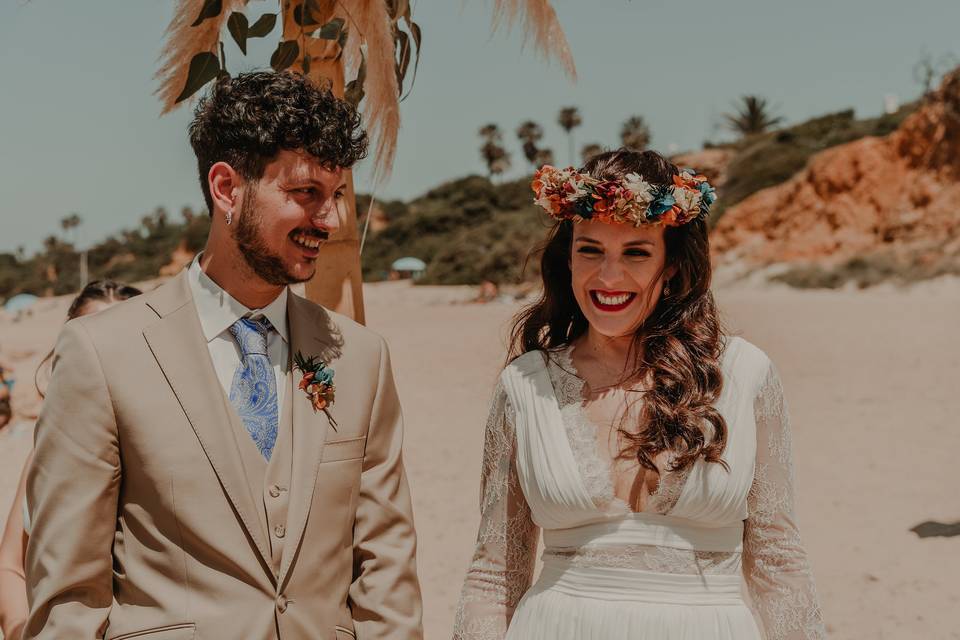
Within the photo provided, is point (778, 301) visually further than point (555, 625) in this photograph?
Yes

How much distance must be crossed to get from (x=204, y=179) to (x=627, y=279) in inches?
43.5

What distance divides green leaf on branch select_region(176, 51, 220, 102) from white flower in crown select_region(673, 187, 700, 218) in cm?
123

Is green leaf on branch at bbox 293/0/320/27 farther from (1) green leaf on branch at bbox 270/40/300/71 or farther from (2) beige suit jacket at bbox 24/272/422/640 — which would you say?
(2) beige suit jacket at bbox 24/272/422/640

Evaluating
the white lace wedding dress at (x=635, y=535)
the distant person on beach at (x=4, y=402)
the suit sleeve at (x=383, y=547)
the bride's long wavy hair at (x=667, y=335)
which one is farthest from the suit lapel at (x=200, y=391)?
the distant person on beach at (x=4, y=402)

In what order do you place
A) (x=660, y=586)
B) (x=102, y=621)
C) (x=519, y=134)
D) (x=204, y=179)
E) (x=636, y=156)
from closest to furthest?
(x=102, y=621)
(x=204, y=179)
(x=660, y=586)
(x=636, y=156)
(x=519, y=134)

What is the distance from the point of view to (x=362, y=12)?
2.86 meters

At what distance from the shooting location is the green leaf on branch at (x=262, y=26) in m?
2.31

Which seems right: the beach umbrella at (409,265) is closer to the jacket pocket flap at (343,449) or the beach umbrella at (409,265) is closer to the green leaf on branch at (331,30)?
the green leaf on branch at (331,30)

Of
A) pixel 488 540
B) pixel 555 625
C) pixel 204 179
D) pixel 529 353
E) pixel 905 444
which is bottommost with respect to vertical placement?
pixel 905 444

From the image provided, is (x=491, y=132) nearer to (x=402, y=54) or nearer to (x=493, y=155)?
(x=493, y=155)

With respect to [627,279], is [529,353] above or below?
below

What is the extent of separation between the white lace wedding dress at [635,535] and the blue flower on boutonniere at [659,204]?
0.43m

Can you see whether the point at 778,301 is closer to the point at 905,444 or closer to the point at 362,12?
the point at 905,444

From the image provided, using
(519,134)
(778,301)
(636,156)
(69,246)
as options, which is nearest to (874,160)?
(778,301)
